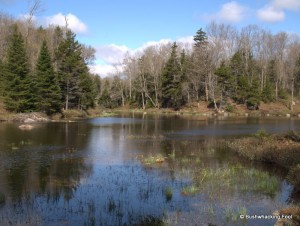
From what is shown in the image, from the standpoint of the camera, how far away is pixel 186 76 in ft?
305

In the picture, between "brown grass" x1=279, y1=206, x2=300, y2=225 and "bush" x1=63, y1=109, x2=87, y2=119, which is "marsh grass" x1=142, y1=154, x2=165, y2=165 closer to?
"brown grass" x1=279, y1=206, x2=300, y2=225

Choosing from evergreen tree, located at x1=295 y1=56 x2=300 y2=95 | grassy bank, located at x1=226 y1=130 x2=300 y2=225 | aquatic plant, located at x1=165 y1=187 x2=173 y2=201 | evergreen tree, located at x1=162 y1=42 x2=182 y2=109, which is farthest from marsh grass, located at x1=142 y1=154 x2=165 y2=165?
evergreen tree, located at x1=295 y1=56 x2=300 y2=95

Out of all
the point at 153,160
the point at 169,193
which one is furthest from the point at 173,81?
the point at 169,193

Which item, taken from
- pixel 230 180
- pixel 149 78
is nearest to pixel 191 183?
pixel 230 180

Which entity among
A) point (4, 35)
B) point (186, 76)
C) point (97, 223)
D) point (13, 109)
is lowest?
point (97, 223)

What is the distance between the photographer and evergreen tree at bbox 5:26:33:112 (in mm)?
56188

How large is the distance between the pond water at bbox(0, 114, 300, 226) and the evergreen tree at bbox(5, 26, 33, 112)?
28.3 m

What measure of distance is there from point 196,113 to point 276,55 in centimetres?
4264

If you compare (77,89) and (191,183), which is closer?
(191,183)

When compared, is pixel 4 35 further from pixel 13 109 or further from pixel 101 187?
pixel 101 187

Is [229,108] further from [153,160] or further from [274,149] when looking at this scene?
[153,160]

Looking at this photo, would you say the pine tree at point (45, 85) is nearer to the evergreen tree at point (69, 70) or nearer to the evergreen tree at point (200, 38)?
the evergreen tree at point (69, 70)

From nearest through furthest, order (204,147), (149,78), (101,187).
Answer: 1. (101,187)
2. (204,147)
3. (149,78)

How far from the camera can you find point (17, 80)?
5650 centimetres
